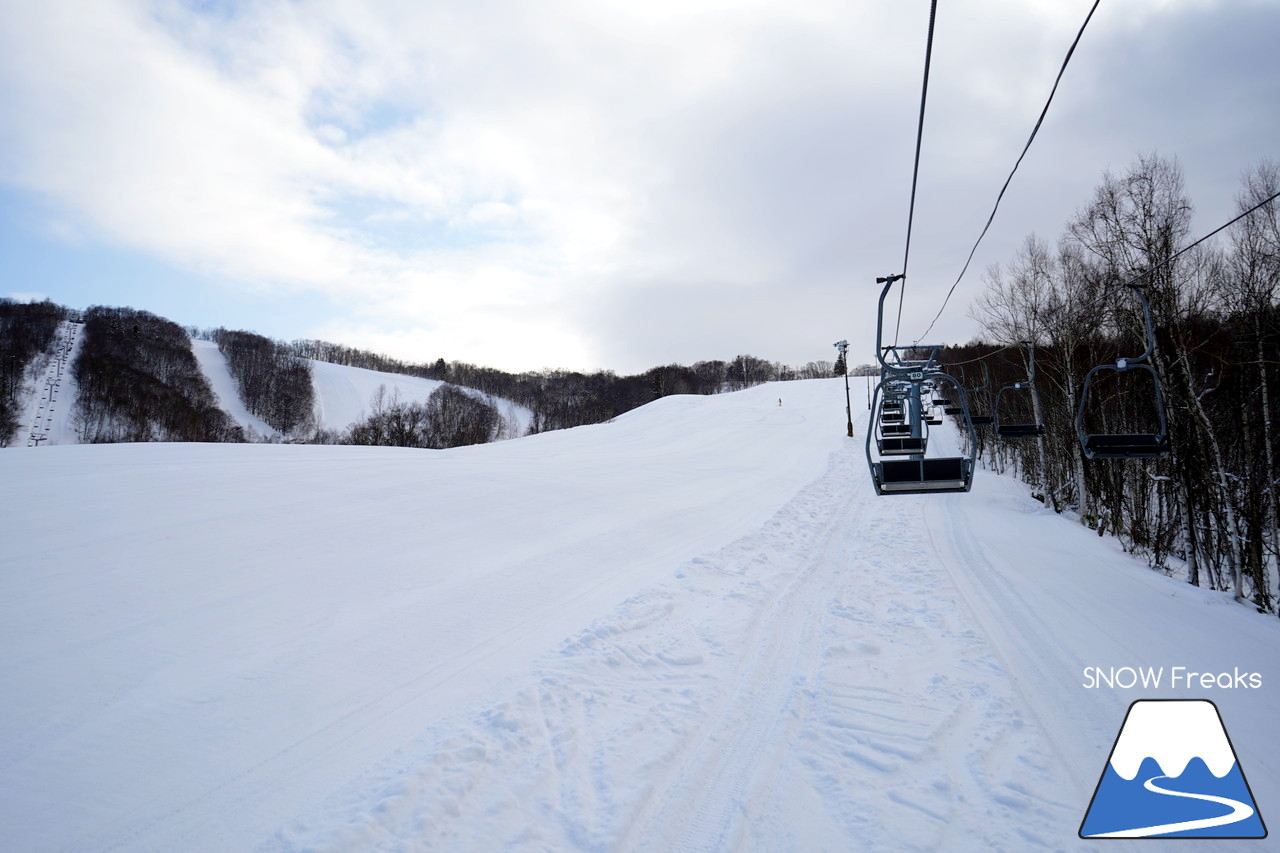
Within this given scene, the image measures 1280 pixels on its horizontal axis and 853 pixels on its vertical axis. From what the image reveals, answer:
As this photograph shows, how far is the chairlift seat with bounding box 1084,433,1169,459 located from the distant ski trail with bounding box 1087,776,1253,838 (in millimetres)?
3875

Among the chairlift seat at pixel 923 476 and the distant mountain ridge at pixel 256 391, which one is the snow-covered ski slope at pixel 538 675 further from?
the distant mountain ridge at pixel 256 391

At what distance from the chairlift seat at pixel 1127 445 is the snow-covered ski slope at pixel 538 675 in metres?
2.31

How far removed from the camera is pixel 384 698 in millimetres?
4961

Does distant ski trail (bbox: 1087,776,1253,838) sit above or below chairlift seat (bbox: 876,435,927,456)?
below

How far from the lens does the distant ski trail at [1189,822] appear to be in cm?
345

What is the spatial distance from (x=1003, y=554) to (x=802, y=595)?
18.7ft

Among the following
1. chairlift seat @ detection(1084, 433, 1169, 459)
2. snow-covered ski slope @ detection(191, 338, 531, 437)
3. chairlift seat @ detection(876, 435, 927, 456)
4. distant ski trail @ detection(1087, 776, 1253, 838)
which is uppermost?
snow-covered ski slope @ detection(191, 338, 531, 437)

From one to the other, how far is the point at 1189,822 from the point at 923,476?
5.51 meters

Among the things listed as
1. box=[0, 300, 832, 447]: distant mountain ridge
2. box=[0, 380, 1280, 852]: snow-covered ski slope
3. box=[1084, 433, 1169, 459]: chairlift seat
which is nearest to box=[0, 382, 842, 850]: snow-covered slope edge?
box=[0, 380, 1280, 852]: snow-covered ski slope

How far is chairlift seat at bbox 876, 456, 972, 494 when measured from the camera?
8.40 meters

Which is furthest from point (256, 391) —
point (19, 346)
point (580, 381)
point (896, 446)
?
point (896, 446)

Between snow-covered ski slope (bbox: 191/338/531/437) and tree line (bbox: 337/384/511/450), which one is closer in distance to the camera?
tree line (bbox: 337/384/511/450)

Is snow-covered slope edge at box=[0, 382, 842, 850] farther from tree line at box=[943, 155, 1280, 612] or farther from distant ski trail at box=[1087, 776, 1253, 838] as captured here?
tree line at box=[943, 155, 1280, 612]

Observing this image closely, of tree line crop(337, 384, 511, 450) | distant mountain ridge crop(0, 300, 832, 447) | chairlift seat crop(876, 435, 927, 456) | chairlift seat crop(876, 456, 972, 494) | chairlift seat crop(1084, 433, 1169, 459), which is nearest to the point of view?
chairlift seat crop(1084, 433, 1169, 459)
